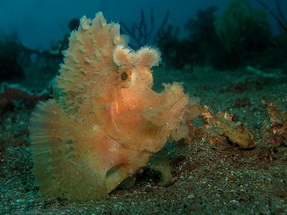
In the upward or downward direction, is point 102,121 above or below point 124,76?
below

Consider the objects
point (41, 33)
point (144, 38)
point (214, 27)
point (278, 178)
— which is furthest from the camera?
point (41, 33)

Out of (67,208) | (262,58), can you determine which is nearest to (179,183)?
(67,208)

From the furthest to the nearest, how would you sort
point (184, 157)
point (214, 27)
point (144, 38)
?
point (214, 27) → point (144, 38) → point (184, 157)

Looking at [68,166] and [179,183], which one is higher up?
[68,166]

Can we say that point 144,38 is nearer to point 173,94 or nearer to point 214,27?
point 214,27

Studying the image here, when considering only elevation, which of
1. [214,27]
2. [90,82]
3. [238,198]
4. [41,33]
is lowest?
[238,198]

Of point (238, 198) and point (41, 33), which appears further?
point (41, 33)
